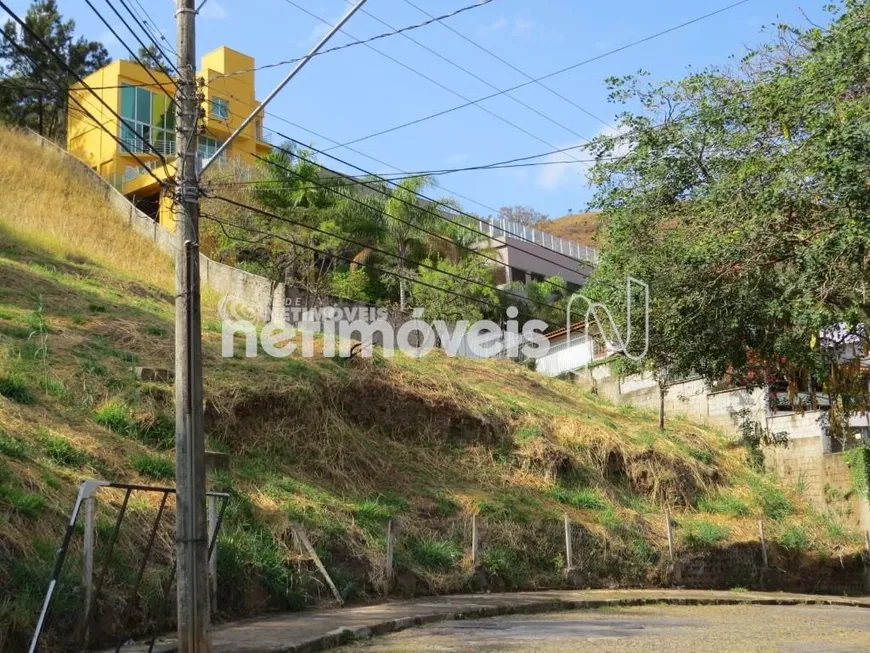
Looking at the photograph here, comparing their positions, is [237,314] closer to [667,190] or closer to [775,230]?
[667,190]

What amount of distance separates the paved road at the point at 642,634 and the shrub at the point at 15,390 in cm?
685

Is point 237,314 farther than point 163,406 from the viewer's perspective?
Yes

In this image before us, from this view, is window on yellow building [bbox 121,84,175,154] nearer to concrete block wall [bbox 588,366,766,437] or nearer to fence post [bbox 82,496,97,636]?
concrete block wall [bbox 588,366,766,437]

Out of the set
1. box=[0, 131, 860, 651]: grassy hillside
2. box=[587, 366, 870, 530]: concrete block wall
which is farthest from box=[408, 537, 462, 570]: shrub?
box=[587, 366, 870, 530]: concrete block wall

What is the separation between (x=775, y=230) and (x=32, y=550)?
996 centimetres

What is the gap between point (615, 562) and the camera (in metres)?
19.1

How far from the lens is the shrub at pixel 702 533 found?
20922 millimetres

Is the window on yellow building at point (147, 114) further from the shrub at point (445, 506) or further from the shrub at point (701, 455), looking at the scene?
the shrub at point (445, 506)

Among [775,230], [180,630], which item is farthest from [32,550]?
[775,230]

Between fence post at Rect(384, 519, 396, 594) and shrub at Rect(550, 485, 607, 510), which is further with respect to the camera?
shrub at Rect(550, 485, 607, 510)

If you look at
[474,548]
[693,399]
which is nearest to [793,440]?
[693,399]

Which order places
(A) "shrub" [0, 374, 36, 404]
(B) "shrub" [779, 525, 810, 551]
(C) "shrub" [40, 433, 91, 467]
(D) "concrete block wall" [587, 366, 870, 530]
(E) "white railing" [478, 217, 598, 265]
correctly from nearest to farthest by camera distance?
(C) "shrub" [40, 433, 91, 467] → (A) "shrub" [0, 374, 36, 404] → (B) "shrub" [779, 525, 810, 551] → (D) "concrete block wall" [587, 366, 870, 530] → (E) "white railing" [478, 217, 598, 265]

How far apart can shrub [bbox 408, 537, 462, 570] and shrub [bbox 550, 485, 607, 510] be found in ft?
14.9

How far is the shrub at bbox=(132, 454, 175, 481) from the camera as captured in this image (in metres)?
13.7
